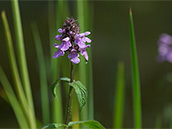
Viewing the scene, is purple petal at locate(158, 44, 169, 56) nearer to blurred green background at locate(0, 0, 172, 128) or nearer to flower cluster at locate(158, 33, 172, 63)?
flower cluster at locate(158, 33, 172, 63)

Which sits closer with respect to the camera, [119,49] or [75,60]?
[75,60]

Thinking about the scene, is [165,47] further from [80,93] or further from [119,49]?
[80,93]

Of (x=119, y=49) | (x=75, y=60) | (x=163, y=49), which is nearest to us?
(x=75, y=60)

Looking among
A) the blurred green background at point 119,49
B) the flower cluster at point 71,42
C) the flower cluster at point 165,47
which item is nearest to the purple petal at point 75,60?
the flower cluster at point 71,42

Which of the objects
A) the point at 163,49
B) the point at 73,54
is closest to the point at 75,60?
the point at 73,54

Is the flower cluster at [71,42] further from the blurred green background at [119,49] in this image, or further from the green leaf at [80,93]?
the blurred green background at [119,49]

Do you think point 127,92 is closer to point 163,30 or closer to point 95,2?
point 163,30

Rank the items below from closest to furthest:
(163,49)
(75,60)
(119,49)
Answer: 1. (75,60)
2. (163,49)
3. (119,49)

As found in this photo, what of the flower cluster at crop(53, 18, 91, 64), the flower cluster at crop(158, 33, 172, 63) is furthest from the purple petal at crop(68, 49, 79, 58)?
the flower cluster at crop(158, 33, 172, 63)
